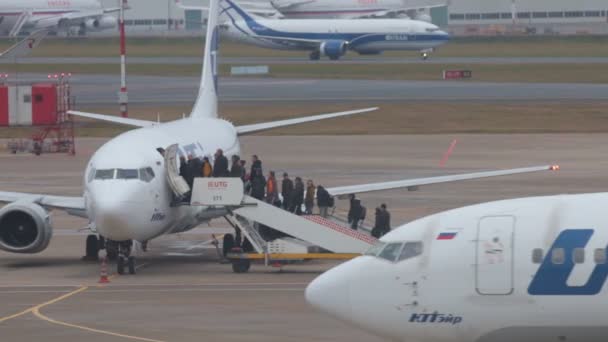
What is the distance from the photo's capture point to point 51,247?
43.7m

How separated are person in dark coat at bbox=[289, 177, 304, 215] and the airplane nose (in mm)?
16538

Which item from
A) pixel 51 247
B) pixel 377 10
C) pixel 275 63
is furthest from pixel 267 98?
pixel 377 10

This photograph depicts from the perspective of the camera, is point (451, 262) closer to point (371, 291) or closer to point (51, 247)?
point (371, 291)

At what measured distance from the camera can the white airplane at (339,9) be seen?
7500 inches

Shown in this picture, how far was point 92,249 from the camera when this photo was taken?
40.8 metres

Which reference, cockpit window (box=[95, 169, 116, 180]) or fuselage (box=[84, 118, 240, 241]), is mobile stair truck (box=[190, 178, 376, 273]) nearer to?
fuselage (box=[84, 118, 240, 241])

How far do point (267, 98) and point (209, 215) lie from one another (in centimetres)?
6375

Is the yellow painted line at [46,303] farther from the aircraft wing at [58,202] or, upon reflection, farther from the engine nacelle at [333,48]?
the engine nacelle at [333,48]

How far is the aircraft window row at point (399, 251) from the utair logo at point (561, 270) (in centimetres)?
202

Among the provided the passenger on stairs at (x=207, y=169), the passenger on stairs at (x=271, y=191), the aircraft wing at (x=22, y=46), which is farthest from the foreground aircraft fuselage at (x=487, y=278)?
the aircraft wing at (x=22, y=46)

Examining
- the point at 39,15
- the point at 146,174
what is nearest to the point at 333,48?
the point at 39,15

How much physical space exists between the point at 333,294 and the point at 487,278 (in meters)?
2.60

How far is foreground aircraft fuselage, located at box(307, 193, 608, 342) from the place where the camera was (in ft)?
71.7

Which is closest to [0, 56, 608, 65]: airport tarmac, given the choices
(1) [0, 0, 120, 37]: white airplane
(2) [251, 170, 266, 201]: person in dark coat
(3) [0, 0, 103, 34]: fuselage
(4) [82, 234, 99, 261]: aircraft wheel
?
(1) [0, 0, 120, 37]: white airplane
